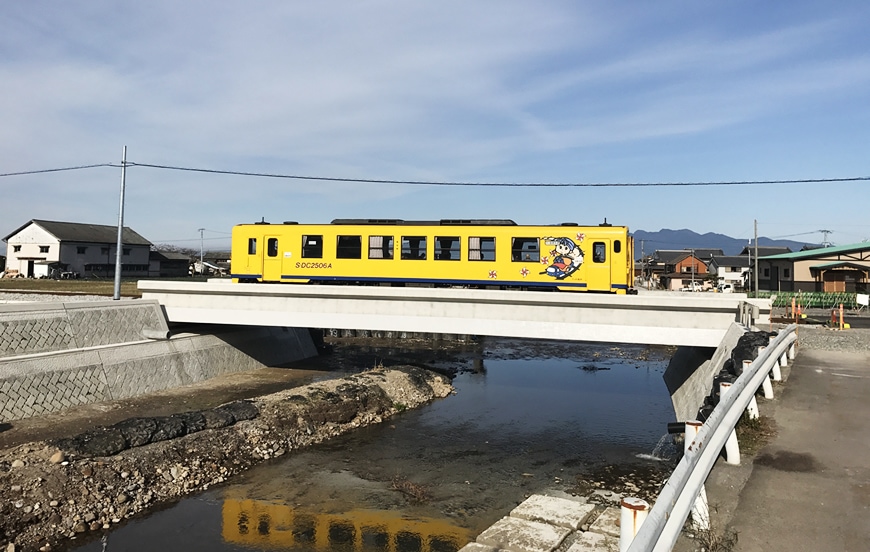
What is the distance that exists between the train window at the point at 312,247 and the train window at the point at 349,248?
2.86 feet

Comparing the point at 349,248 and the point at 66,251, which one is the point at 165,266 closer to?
the point at 66,251

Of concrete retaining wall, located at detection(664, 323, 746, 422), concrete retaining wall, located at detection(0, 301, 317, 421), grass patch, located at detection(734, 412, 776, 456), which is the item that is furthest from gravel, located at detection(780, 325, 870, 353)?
concrete retaining wall, located at detection(0, 301, 317, 421)

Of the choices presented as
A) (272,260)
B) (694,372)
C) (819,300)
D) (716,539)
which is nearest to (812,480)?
(716,539)

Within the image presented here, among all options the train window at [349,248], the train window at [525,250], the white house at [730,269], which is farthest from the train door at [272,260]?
the white house at [730,269]

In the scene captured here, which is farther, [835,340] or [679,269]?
[679,269]

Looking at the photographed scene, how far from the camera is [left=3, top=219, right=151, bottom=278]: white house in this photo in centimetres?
6028

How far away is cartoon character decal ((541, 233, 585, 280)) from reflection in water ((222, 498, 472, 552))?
1342 centimetres

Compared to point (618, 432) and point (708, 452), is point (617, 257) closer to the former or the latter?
point (618, 432)

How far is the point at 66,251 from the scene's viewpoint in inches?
2395

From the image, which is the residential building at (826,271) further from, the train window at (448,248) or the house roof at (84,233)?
the house roof at (84,233)

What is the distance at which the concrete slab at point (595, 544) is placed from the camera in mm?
7410

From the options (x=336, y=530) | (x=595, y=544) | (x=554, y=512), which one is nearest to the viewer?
(x=595, y=544)

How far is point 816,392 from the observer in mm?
12406

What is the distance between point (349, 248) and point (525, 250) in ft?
26.8
